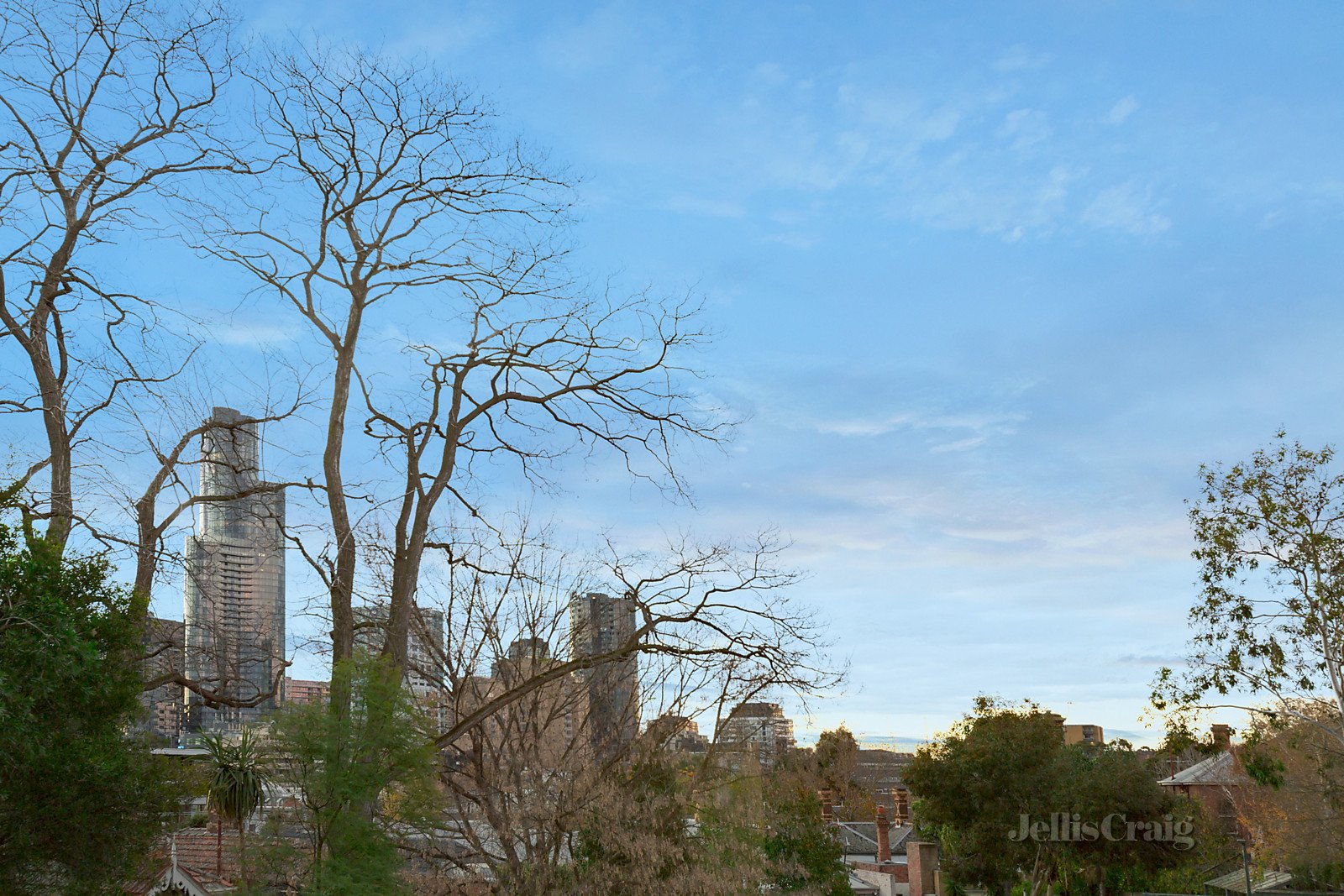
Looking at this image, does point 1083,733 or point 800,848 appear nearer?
point 800,848

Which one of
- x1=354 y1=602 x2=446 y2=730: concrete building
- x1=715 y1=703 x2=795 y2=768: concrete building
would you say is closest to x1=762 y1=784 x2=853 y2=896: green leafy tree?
x1=715 y1=703 x2=795 y2=768: concrete building

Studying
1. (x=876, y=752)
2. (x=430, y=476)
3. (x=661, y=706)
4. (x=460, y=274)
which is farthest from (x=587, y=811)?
(x=876, y=752)

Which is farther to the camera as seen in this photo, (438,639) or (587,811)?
(438,639)

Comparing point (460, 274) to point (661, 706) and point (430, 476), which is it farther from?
point (661, 706)

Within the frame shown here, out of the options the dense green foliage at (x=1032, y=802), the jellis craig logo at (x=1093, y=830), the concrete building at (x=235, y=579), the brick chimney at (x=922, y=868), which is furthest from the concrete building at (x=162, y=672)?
the brick chimney at (x=922, y=868)

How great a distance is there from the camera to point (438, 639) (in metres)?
18.3

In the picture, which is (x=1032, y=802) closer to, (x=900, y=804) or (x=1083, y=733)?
(x=900, y=804)

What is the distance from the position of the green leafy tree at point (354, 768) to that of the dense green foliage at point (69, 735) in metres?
1.62

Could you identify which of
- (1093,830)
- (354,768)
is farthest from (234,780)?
(1093,830)

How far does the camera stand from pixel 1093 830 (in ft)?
101

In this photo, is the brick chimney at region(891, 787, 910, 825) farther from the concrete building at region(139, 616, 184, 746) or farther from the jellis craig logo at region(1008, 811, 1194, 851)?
the concrete building at region(139, 616, 184, 746)

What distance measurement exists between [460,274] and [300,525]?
14.3ft

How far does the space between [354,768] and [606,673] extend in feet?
18.9

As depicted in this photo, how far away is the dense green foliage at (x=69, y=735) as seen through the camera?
32.7ft
